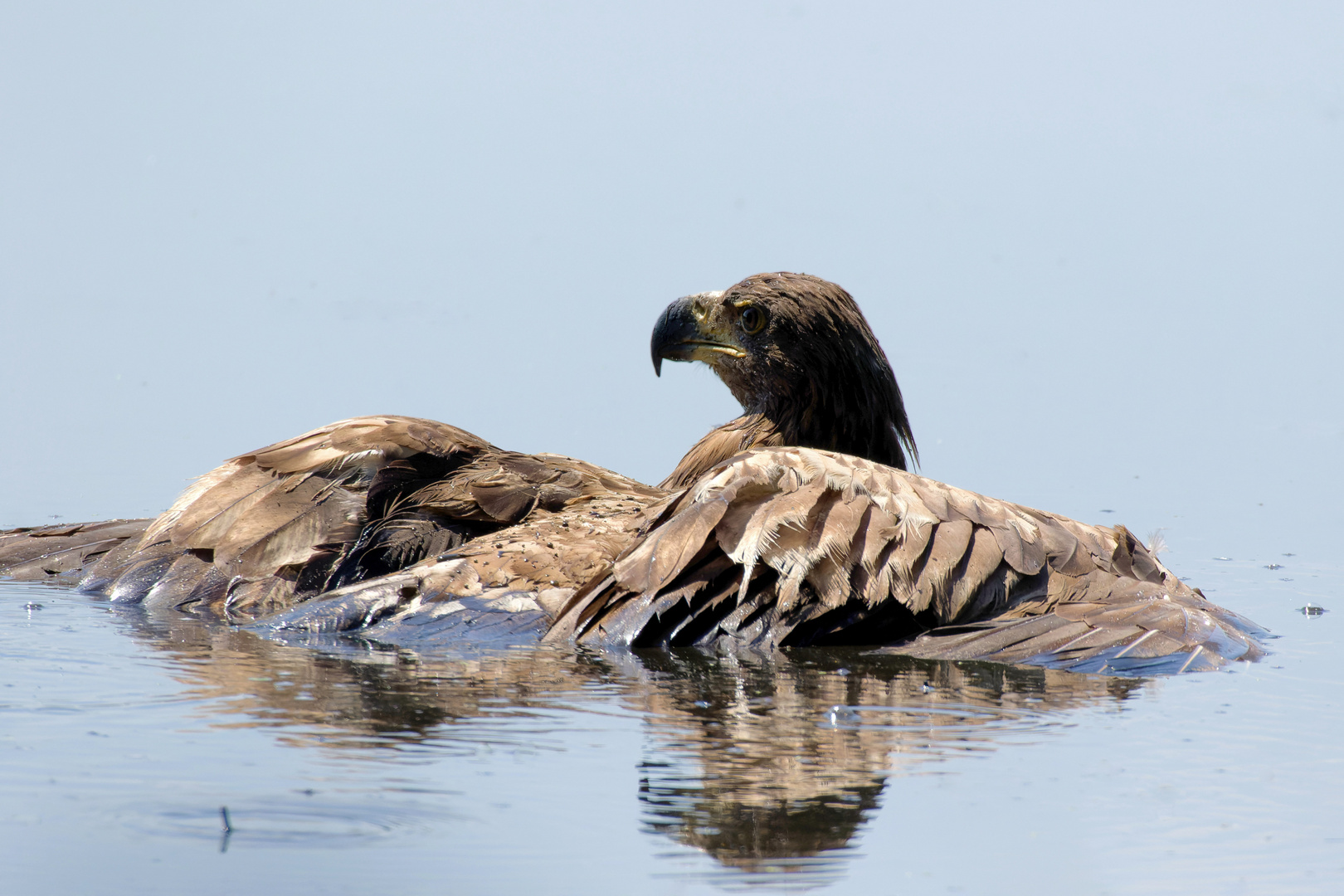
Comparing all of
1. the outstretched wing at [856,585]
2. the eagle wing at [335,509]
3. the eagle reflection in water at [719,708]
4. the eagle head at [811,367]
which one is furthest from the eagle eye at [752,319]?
the eagle reflection in water at [719,708]

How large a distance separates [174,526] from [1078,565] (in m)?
3.80

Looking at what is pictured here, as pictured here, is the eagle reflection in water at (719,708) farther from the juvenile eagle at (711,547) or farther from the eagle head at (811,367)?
the eagle head at (811,367)

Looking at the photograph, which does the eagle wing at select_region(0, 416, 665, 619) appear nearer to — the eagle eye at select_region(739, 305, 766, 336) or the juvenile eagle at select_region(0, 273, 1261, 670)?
the juvenile eagle at select_region(0, 273, 1261, 670)

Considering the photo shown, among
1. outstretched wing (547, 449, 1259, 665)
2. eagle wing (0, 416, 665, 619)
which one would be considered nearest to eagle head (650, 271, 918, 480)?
eagle wing (0, 416, 665, 619)

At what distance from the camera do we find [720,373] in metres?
7.68

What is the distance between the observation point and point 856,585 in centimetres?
536

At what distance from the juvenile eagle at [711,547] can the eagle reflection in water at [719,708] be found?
16cm

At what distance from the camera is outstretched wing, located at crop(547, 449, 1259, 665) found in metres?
5.38

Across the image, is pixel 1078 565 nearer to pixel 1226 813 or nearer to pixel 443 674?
pixel 1226 813

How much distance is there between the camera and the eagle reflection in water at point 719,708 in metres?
3.60

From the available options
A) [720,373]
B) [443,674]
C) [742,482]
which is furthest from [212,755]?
[720,373]

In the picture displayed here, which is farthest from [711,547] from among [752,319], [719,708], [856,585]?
[752,319]

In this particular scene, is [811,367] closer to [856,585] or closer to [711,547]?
[711,547]

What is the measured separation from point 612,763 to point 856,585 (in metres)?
1.60
